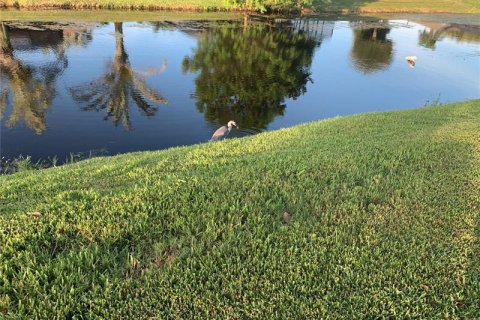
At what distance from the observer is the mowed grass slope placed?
11.2ft

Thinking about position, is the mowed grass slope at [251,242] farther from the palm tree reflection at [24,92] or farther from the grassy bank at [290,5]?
the grassy bank at [290,5]

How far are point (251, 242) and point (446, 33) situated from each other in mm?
43974

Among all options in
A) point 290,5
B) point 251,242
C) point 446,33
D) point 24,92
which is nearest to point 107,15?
point 24,92

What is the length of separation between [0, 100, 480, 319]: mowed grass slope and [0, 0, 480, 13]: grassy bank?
116ft

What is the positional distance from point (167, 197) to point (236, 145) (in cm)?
423

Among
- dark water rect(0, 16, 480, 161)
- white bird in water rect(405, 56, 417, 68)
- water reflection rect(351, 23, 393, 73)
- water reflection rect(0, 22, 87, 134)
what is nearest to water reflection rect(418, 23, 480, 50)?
dark water rect(0, 16, 480, 161)

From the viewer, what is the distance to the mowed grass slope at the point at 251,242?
134 inches

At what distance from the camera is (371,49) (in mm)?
31391

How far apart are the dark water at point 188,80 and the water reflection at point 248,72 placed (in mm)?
78

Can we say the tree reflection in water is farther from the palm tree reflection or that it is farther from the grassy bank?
the grassy bank

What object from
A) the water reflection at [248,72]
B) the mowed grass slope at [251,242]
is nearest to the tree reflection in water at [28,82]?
the water reflection at [248,72]

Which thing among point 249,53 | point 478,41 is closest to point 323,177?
point 249,53

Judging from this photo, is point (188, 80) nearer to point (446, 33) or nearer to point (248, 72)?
point (248, 72)

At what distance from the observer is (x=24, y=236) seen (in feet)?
13.1
